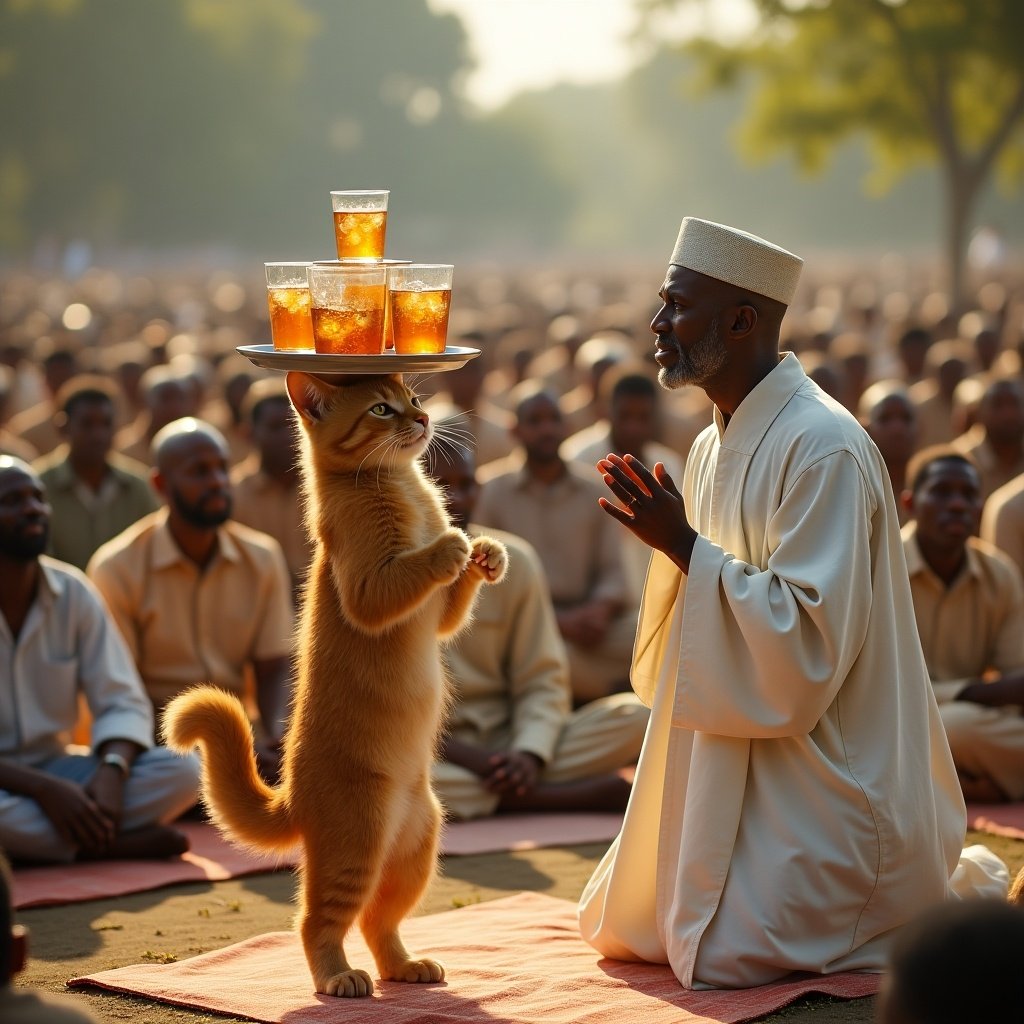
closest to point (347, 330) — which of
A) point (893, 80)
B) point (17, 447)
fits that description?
point (17, 447)

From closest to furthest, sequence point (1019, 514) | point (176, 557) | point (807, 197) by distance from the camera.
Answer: point (176, 557) → point (1019, 514) → point (807, 197)

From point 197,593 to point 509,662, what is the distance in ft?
5.00

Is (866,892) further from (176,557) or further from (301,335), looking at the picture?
(176,557)

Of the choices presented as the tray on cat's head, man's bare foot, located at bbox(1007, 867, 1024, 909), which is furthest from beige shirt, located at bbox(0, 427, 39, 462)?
man's bare foot, located at bbox(1007, 867, 1024, 909)

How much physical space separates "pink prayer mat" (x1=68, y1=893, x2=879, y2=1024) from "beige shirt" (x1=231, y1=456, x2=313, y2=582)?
4331mm

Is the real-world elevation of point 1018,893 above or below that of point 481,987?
above

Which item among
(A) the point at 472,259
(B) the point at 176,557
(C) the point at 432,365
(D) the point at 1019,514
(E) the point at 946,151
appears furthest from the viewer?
(A) the point at 472,259

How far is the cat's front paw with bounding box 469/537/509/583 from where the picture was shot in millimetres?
4852

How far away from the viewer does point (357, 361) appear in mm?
4414

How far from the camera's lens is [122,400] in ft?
48.4

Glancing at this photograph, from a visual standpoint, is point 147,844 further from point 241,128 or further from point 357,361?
point 241,128

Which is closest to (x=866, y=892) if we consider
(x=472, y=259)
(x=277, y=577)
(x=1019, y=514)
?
(x=277, y=577)

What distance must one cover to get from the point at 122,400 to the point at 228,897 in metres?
9.03

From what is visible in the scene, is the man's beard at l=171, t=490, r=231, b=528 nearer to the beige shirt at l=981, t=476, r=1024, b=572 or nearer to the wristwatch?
the wristwatch
